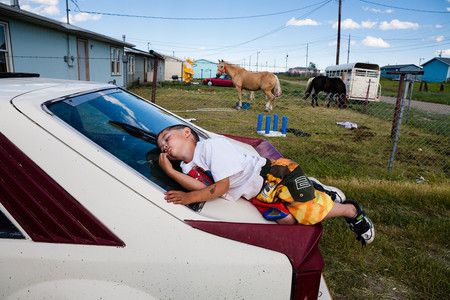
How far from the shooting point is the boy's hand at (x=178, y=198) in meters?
1.35

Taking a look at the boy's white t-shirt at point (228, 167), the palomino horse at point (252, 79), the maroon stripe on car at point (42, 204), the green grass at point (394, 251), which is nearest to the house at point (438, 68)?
the palomino horse at point (252, 79)

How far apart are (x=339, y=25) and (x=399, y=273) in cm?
3178

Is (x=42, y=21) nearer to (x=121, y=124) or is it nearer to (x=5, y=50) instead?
(x=5, y=50)

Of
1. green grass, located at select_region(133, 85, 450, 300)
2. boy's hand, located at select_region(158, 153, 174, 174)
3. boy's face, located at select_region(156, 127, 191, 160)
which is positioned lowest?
green grass, located at select_region(133, 85, 450, 300)

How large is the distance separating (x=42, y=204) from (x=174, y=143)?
0.77 m

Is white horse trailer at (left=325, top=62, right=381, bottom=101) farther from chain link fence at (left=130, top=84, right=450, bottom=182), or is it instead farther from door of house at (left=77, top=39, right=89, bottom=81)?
door of house at (left=77, top=39, right=89, bottom=81)

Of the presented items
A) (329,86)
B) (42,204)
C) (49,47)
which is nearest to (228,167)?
(42,204)

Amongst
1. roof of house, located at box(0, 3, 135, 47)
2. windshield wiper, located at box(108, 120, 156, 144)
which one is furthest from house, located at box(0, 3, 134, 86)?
windshield wiper, located at box(108, 120, 156, 144)

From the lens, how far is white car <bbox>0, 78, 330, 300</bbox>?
119 cm

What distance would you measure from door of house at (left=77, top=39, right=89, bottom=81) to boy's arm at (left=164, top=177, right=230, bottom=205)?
626 inches

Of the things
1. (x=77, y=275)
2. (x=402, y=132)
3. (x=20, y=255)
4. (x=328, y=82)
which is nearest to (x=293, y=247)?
(x=77, y=275)

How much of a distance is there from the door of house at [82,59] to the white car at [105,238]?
15.9m

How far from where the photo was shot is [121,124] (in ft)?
6.63

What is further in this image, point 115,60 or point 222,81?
point 222,81
